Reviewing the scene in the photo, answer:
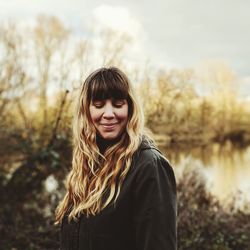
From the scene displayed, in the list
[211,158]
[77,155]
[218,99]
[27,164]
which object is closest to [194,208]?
[27,164]

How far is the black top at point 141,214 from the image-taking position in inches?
67.8

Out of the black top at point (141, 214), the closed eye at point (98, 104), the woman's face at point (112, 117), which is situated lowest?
the black top at point (141, 214)

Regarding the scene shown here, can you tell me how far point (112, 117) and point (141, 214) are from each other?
1.54 feet

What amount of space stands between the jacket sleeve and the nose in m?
0.29

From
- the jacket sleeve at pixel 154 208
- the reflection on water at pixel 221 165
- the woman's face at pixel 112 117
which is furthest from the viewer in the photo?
the reflection on water at pixel 221 165

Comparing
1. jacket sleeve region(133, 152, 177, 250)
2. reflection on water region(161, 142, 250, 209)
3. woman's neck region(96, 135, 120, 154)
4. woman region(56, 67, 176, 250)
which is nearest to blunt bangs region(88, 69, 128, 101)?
woman region(56, 67, 176, 250)

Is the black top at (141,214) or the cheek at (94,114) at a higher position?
the cheek at (94,114)

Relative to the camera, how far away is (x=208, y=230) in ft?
21.1

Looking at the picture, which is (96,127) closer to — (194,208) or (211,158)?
(194,208)

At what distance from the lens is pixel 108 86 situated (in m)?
1.98

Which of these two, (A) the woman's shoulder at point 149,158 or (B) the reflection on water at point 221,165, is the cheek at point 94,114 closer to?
(A) the woman's shoulder at point 149,158

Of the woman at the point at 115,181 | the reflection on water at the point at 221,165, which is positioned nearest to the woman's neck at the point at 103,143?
the woman at the point at 115,181

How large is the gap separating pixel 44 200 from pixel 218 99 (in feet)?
41.3

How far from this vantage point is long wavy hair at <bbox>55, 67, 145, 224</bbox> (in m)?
1.87
